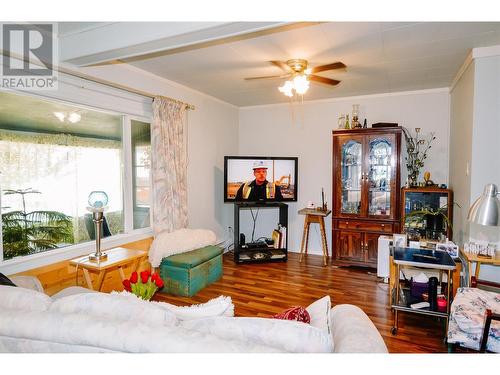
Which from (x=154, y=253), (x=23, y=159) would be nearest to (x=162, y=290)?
(x=154, y=253)

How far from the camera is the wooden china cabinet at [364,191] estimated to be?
4207mm

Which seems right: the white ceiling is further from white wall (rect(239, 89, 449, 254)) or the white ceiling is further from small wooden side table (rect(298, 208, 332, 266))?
small wooden side table (rect(298, 208, 332, 266))

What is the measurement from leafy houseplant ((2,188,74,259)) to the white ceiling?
1.76 m

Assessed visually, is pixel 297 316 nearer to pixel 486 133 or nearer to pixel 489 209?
pixel 489 209

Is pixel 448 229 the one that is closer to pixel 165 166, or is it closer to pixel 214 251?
pixel 214 251

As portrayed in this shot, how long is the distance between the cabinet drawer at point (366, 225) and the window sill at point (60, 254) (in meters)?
2.68

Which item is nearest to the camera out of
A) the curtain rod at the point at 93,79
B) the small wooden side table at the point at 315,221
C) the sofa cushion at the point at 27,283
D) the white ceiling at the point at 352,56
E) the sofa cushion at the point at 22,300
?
the sofa cushion at the point at 22,300

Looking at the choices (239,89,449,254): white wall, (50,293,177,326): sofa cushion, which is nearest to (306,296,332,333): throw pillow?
(50,293,177,326): sofa cushion

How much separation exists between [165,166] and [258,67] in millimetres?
1571

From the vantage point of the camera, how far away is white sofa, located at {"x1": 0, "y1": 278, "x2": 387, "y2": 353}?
1120mm

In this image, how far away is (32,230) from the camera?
274cm

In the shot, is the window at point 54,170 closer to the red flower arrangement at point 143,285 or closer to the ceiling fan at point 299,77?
the red flower arrangement at point 143,285

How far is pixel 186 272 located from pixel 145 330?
7.31ft

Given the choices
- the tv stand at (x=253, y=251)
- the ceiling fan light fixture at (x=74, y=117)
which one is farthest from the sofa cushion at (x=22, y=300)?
the tv stand at (x=253, y=251)
